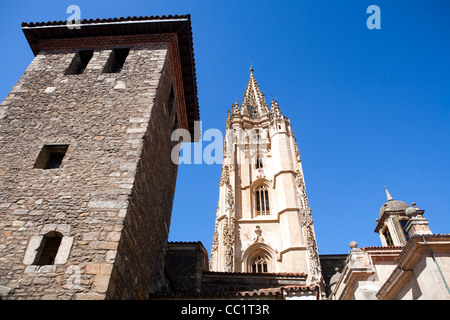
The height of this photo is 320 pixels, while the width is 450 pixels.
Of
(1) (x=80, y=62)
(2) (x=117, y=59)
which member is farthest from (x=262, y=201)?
(1) (x=80, y=62)

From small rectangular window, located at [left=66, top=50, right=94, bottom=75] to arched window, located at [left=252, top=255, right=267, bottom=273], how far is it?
21406mm

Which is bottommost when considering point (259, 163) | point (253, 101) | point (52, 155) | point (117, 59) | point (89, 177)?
point (89, 177)

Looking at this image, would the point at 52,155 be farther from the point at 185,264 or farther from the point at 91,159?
the point at 185,264

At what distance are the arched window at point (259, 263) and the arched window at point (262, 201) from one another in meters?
4.66

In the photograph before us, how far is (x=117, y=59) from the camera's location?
31.9 ft

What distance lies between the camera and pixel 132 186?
20.2 feet

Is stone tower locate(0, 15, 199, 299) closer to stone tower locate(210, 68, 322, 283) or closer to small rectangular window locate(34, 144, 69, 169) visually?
small rectangular window locate(34, 144, 69, 169)

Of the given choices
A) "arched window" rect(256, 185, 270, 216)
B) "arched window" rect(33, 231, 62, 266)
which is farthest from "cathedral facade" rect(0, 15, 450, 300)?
"arched window" rect(256, 185, 270, 216)

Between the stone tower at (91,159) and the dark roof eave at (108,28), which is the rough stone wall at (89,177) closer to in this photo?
the stone tower at (91,159)

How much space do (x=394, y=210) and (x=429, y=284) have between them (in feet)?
62.5

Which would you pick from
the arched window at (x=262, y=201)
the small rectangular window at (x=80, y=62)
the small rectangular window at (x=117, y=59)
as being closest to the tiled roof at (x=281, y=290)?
the small rectangular window at (x=117, y=59)

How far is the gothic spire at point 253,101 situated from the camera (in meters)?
41.9

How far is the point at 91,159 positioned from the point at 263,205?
25150 millimetres
